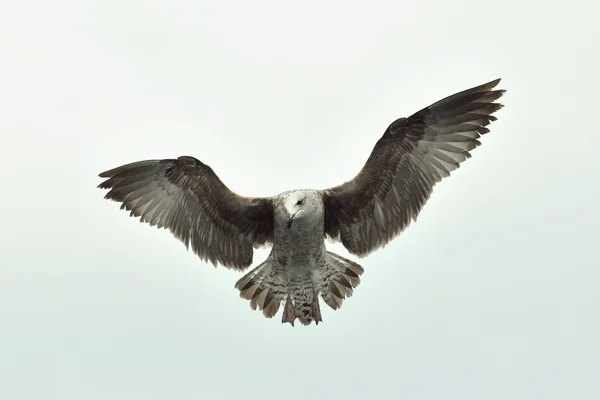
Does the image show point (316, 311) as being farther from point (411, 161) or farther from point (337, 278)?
point (411, 161)

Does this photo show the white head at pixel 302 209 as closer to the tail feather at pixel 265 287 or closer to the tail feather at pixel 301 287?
the tail feather at pixel 301 287

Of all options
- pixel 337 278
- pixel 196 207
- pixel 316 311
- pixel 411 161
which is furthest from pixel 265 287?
pixel 411 161

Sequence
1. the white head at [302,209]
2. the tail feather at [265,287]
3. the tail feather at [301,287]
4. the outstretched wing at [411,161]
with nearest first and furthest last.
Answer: the white head at [302,209] < the outstretched wing at [411,161] < the tail feather at [301,287] < the tail feather at [265,287]

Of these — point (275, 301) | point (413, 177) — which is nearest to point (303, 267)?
point (275, 301)

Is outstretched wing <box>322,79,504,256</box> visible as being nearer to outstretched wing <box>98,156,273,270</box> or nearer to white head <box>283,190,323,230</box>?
white head <box>283,190,323,230</box>

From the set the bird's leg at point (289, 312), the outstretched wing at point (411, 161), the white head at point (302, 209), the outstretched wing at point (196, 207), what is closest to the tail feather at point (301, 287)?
the bird's leg at point (289, 312)

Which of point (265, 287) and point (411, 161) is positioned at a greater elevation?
point (411, 161)
